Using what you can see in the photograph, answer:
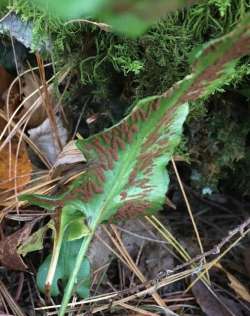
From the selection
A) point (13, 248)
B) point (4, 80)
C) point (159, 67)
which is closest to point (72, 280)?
point (13, 248)

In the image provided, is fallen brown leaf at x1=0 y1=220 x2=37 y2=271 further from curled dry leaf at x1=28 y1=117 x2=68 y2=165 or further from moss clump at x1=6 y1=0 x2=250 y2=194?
moss clump at x1=6 y1=0 x2=250 y2=194

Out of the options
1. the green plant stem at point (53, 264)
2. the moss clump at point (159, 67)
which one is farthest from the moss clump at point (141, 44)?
the green plant stem at point (53, 264)

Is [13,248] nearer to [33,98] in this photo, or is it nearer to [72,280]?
[72,280]

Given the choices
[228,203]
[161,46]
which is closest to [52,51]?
[161,46]

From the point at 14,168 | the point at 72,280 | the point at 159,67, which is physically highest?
the point at 159,67

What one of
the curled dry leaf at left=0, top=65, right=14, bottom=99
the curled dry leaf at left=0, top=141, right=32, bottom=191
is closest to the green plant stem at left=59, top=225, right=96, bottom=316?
the curled dry leaf at left=0, top=141, right=32, bottom=191

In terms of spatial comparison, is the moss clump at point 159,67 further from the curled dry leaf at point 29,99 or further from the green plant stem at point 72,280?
the green plant stem at point 72,280
